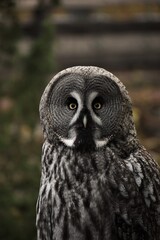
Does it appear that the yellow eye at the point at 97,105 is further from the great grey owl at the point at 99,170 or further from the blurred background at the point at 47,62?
the blurred background at the point at 47,62

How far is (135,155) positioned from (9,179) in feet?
8.64

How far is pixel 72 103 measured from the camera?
371 cm

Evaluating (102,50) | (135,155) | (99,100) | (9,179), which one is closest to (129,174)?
(135,155)

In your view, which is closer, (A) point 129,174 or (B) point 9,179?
(A) point 129,174

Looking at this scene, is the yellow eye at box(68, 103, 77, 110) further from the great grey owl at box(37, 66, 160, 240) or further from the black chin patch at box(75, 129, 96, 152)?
the black chin patch at box(75, 129, 96, 152)

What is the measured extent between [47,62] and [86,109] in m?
2.86

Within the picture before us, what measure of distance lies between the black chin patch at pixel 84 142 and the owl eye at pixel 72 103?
12 centimetres

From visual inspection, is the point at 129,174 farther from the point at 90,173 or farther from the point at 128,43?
the point at 128,43

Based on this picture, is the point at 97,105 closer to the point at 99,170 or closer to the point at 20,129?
the point at 99,170

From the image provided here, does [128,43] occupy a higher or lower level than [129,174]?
higher

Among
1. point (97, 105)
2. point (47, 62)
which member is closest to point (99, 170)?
point (97, 105)

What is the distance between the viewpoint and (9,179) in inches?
249

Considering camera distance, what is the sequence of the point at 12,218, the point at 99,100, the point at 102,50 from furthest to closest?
the point at 102,50
the point at 12,218
the point at 99,100

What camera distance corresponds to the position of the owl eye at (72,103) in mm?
3699
